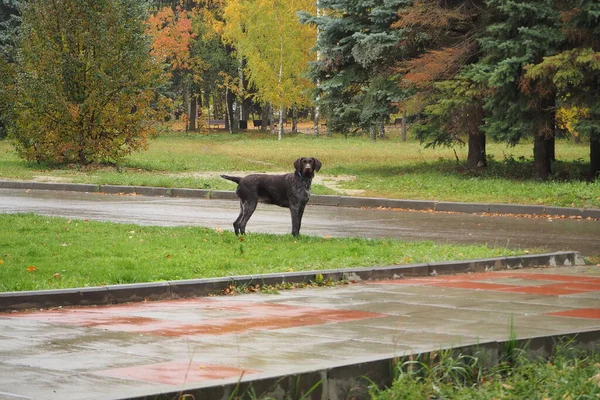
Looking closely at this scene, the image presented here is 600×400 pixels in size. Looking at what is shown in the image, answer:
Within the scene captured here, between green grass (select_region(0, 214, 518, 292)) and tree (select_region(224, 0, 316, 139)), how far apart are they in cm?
5494

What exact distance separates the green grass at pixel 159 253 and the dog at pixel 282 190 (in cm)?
34

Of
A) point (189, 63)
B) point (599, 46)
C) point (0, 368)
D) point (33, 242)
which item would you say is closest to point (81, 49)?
point (599, 46)

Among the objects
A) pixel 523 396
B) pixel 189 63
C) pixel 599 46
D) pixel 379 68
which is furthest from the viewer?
pixel 189 63

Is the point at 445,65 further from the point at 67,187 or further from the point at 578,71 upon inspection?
the point at 67,187

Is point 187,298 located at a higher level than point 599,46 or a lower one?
lower

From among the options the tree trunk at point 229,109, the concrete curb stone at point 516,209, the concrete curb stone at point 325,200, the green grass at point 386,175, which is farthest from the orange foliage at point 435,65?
the tree trunk at point 229,109

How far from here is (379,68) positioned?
33.6 metres

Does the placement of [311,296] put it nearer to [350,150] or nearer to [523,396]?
[523,396]

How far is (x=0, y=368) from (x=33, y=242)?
7.83 meters

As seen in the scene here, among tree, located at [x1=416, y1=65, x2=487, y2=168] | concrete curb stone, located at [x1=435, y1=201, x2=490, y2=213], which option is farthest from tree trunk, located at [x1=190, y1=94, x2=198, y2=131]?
concrete curb stone, located at [x1=435, y1=201, x2=490, y2=213]

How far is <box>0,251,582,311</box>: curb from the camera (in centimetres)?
982

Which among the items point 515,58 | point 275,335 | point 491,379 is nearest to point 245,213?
point 275,335

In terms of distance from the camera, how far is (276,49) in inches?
2822

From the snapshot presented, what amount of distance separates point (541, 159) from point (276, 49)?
4375 cm
